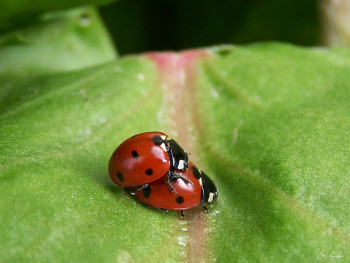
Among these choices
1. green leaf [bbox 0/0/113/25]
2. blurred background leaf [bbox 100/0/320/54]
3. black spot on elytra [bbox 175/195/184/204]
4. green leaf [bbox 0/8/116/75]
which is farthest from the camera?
blurred background leaf [bbox 100/0/320/54]

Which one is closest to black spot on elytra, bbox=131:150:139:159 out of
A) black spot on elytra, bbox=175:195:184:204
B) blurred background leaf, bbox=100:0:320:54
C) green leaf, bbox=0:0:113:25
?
black spot on elytra, bbox=175:195:184:204

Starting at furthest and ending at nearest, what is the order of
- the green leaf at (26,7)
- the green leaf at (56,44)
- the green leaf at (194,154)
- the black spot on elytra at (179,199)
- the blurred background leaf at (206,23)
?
the blurred background leaf at (206,23) → the green leaf at (56,44) → the green leaf at (26,7) → the black spot on elytra at (179,199) → the green leaf at (194,154)

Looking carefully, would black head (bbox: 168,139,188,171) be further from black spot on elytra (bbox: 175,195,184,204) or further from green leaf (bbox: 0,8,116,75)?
green leaf (bbox: 0,8,116,75)

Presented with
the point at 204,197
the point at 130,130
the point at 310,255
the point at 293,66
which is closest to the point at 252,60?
the point at 293,66

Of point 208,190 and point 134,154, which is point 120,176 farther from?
point 208,190

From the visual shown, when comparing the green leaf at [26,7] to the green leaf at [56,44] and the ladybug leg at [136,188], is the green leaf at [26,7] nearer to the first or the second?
the green leaf at [56,44]

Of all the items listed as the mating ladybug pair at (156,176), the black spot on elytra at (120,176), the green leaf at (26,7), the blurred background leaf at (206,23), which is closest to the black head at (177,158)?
A: the mating ladybug pair at (156,176)

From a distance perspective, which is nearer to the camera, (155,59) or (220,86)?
(220,86)

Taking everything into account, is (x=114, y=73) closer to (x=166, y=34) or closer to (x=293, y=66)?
(x=293, y=66)
